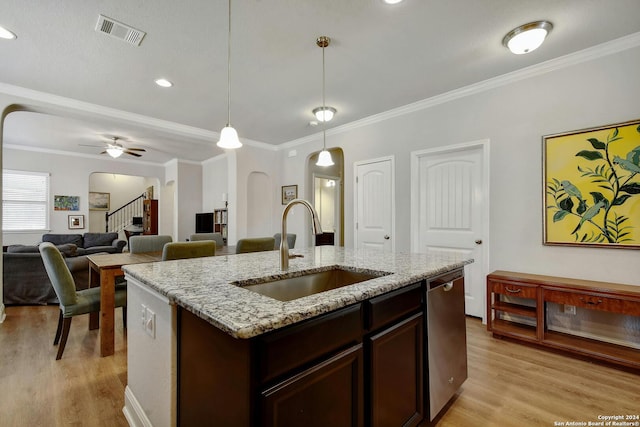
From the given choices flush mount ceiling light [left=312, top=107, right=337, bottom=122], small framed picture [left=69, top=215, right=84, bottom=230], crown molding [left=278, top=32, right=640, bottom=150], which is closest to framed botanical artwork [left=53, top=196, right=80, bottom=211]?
small framed picture [left=69, top=215, right=84, bottom=230]

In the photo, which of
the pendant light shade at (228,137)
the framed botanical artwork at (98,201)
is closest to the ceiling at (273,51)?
the pendant light shade at (228,137)

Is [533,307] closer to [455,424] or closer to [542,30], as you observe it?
[455,424]

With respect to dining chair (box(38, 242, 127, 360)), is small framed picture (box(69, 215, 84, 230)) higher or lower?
higher

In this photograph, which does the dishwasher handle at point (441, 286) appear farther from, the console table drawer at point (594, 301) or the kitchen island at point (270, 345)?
the console table drawer at point (594, 301)

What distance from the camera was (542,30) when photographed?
7.34 feet

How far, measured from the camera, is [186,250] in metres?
2.56

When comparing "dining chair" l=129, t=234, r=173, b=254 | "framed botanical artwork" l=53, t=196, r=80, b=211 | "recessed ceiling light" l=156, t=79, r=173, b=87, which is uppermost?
"recessed ceiling light" l=156, t=79, r=173, b=87

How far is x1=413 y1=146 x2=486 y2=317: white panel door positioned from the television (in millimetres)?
5154

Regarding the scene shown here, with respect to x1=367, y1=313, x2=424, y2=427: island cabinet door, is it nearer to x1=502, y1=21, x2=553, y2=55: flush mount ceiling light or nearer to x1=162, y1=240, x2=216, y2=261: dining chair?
x1=162, y1=240, x2=216, y2=261: dining chair

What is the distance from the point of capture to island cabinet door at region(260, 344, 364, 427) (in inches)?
34.2

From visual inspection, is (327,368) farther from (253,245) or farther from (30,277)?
(30,277)

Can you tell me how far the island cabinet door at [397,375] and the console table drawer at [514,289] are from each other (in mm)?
1710

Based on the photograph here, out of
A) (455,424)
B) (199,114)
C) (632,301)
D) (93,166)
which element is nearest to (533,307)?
(632,301)

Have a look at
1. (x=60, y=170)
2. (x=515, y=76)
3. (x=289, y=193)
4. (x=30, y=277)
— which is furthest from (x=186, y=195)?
(x=515, y=76)
